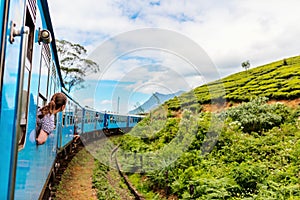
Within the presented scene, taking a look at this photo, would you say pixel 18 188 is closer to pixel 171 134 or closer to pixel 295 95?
pixel 171 134

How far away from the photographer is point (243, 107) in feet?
48.6

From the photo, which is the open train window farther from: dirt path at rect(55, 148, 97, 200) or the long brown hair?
dirt path at rect(55, 148, 97, 200)

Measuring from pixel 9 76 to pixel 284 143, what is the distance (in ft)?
30.0

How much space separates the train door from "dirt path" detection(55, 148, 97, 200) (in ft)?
18.9

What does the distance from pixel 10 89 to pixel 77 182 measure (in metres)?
7.32

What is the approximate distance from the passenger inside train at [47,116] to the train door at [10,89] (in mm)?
1181

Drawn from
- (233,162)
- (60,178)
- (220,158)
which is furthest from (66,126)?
(233,162)

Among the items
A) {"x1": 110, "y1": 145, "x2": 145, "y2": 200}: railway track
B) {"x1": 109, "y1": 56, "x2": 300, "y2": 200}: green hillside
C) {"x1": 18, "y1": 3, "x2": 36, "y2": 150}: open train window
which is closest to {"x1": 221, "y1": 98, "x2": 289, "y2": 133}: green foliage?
{"x1": 109, "y1": 56, "x2": 300, "y2": 200}: green hillside

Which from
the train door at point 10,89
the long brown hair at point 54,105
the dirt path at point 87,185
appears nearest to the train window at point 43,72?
the long brown hair at point 54,105

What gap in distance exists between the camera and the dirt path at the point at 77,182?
7110mm

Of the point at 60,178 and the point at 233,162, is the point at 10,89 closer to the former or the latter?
the point at 233,162

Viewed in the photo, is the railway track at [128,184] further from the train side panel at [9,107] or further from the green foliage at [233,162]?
the train side panel at [9,107]

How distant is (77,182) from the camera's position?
27.1ft

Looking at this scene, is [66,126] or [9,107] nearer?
[9,107]
